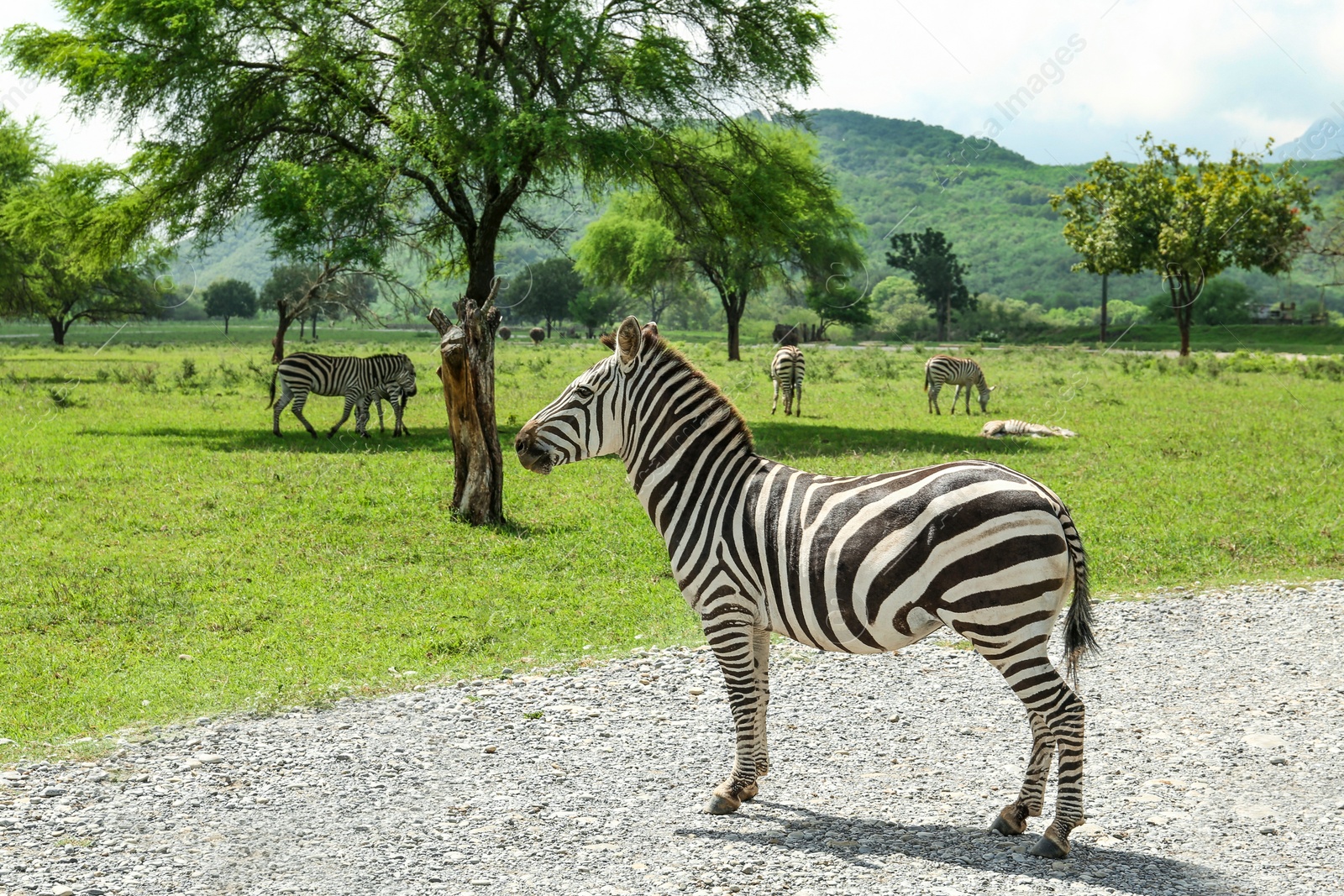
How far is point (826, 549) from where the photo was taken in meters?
4.86

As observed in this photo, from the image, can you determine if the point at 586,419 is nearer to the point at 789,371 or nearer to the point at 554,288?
the point at 789,371

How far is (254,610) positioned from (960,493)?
658cm

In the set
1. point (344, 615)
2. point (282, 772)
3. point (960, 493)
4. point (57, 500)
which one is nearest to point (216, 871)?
point (282, 772)

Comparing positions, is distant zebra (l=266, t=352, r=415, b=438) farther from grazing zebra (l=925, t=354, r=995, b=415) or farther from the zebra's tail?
the zebra's tail

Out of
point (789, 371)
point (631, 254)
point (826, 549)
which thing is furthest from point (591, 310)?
point (826, 549)

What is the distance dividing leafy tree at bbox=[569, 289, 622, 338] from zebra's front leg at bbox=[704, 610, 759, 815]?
92.5 m

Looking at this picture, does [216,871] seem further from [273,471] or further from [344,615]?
[273,471]

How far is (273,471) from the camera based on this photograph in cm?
1612

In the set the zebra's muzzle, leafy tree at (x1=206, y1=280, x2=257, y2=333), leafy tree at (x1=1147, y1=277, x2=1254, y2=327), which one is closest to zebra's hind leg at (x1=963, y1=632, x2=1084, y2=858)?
the zebra's muzzle

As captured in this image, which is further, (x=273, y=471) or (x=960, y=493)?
(x=273, y=471)

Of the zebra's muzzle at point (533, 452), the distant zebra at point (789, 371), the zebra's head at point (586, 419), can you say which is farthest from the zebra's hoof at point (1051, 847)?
the distant zebra at point (789, 371)

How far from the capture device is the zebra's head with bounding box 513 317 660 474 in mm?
5340

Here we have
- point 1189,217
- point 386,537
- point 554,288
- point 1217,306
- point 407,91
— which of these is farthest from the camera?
point 554,288

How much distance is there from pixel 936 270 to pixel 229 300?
253 feet
